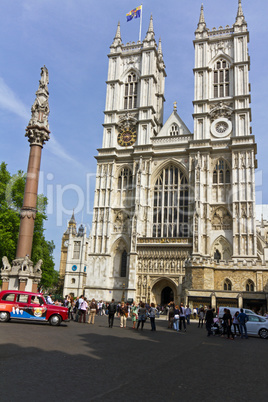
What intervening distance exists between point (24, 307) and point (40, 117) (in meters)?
14.9

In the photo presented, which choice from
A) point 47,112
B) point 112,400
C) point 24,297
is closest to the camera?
point 112,400

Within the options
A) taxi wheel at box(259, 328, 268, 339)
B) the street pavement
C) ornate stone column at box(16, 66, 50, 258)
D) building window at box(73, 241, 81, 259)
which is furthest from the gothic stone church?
the street pavement

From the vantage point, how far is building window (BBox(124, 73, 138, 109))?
1993 inches

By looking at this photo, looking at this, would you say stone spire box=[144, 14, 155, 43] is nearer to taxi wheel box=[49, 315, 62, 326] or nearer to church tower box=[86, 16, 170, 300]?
church tower box=[86, 16, 170, 300]

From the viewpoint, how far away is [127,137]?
160 ft

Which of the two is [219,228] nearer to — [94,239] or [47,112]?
[94,239]

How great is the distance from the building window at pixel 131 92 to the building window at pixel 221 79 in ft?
34.8

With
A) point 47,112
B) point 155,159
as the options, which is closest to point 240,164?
point 155,159

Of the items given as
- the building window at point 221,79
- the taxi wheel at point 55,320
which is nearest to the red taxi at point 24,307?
the taxi wheel at point 55,320

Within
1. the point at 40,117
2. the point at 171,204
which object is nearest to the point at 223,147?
the point at 171,204

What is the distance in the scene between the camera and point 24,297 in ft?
58.8

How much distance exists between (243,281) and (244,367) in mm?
27451

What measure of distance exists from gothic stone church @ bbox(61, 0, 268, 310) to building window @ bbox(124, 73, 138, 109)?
0.14 metres

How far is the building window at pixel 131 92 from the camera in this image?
50625 mm
